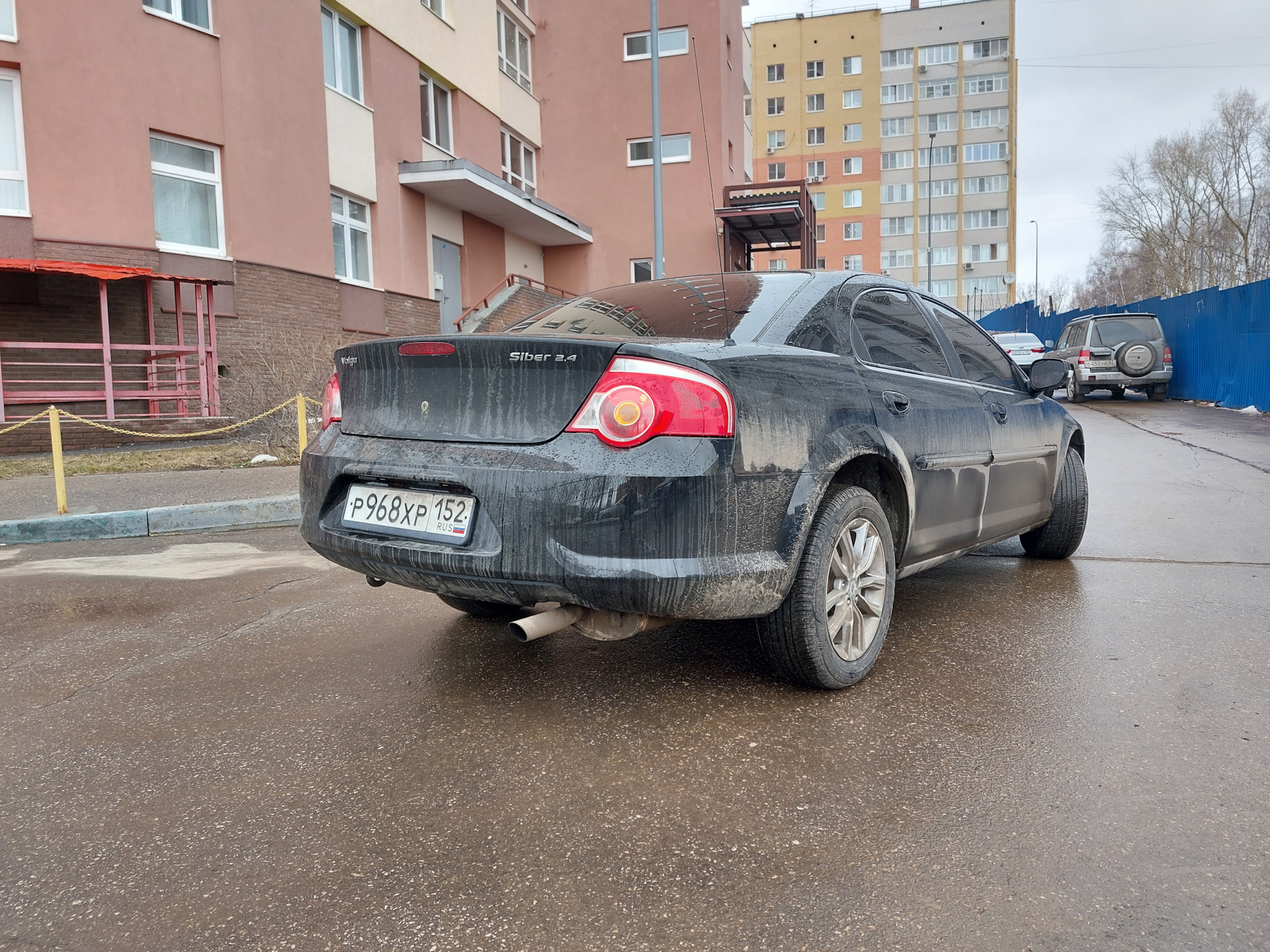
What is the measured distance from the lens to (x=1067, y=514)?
5398 mm

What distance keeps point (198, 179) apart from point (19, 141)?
2.45 meters

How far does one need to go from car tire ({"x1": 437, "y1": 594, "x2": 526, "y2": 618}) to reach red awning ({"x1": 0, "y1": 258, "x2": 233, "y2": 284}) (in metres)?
10.8

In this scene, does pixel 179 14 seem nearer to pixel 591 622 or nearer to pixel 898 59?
pixel 591 622

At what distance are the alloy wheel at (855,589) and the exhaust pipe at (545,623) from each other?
849 millimetres

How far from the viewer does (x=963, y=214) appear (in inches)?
3167

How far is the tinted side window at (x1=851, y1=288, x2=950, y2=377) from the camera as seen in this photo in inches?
150

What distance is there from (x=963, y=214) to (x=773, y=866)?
86.1 meters

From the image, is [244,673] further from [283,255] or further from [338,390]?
[283,255]

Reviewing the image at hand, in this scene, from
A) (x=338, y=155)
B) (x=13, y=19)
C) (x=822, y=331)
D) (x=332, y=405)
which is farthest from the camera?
(x=338, y=155)

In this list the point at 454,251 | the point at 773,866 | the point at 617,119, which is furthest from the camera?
the point at 617,119

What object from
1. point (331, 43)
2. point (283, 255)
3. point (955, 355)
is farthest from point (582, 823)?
point (331, 43)

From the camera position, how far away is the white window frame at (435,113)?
2238 centimetres

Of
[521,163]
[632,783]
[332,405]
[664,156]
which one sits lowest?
[632,783]

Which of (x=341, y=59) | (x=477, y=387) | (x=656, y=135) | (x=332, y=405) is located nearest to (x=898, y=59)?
(x=656, y=135)
